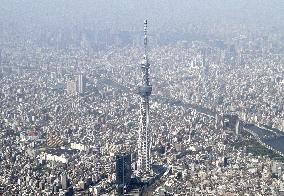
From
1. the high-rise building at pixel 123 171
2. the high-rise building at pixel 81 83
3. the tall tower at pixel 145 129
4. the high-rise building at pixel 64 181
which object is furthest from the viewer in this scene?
the high-rise building at pixel 81 83

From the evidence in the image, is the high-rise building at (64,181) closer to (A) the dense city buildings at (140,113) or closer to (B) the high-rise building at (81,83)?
(A) the dense city buildings at (140,113)

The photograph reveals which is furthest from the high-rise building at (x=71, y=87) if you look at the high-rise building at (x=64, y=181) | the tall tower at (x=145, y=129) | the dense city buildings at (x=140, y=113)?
the high-rise building at (x=64, y=181)

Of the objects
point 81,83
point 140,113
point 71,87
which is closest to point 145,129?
point 140,113

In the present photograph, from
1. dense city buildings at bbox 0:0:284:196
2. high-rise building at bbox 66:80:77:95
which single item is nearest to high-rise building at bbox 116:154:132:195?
dense city buildings at bbox 0:0:284:196

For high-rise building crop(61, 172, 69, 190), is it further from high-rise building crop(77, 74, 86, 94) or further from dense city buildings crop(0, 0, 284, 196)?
high-rise building crop(77, 74, 86, 94)

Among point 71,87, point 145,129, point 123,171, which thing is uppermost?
point 145,129

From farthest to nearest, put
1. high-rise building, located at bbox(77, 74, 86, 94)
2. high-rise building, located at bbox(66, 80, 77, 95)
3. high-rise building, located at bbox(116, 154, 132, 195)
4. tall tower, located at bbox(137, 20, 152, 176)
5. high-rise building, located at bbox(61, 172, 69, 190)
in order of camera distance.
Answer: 1. high-rise building, located at bbox(77, 74, 86, 94)
2. high-rise building, located at bbox(66, 80, 77, 95)
3. tall tower, located at bbox(137, 20, 152, 176)
4. high-rise building, located at bbox(61, 172, 69, 190)
5. high-rise building, located at bbox(116, 154, 132, 195)

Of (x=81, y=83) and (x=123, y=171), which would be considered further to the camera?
(x=81, y=83)

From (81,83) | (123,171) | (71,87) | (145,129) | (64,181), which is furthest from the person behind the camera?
(81,83)

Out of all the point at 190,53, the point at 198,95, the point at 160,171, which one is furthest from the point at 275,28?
the point at 160,171

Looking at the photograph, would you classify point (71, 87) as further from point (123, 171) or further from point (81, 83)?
point (123, 171)
